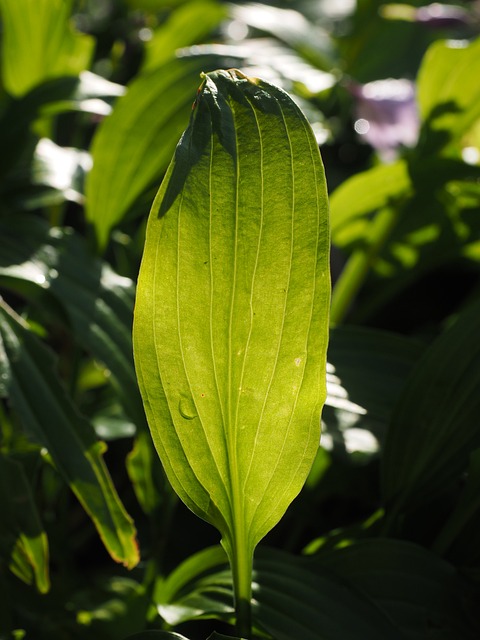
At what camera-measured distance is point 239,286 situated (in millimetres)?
436

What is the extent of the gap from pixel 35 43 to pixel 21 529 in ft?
2.20

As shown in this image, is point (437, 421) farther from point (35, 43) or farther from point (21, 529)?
point (35, 43)

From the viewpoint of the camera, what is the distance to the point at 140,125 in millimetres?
830

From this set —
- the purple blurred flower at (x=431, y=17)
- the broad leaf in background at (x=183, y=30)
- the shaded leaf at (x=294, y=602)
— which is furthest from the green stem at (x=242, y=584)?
the purple blurred flower at (x=431, y=17)

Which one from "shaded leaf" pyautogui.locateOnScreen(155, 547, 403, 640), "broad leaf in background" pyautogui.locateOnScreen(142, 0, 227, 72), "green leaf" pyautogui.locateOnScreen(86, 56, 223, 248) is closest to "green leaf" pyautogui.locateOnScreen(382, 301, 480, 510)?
"shaded leaf" pyautogui.locateOnScreen(155, 547, 403, 640)

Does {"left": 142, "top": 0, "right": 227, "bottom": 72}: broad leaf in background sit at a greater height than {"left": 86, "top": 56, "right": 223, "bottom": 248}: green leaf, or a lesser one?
greater

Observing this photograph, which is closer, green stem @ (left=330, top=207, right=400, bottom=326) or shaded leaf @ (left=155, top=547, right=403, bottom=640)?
shaded leaf @ (left=155, top=547, right=403, bottom=640)

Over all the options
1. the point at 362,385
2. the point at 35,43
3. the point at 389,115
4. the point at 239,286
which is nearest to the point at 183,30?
the point at 35,43

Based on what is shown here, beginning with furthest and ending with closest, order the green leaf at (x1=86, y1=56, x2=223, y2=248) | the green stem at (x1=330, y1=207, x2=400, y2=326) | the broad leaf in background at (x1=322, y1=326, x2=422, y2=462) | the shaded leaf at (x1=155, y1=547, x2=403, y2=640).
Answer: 1. the green stem at (x1=330, y1=207, x2=400, y2=326)
2. the green leaf at (x1=86, y1=56, x2=223, y2=248)
3. the broad leaf in background at (x1=322, y1=326, x2=422, y2=462)
4. the shaded leaf at (x1=155, y1=547, x2=403, y2=640)

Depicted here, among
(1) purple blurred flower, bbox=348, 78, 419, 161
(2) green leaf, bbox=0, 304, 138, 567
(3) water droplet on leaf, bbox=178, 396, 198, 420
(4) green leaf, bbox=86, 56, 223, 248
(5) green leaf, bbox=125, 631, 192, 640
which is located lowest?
(5) green leaf, bbox=125, 631, 192, 640

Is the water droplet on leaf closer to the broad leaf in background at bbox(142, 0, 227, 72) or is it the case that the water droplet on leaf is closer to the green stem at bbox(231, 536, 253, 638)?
the green stem at bbox(231, 536, 253, 638)

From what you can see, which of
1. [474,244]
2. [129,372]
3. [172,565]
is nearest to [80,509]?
[172,565]

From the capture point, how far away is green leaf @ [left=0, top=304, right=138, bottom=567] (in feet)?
1.96

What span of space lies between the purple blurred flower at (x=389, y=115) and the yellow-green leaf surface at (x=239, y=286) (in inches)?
30.0
